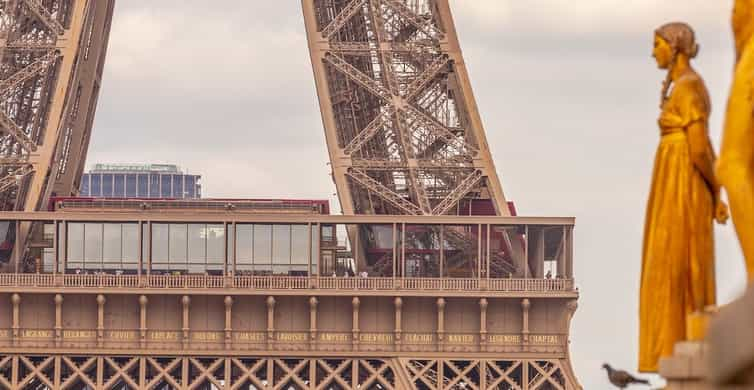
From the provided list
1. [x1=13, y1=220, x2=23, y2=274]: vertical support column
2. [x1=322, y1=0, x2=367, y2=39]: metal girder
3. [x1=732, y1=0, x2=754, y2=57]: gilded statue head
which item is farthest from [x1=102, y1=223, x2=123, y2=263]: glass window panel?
[x1=732, y1=0, x2=754, y2=57]: gilded statue head

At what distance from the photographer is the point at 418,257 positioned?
267 feet

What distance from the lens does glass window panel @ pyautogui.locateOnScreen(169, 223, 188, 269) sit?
8031cm

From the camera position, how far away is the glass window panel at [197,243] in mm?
80562

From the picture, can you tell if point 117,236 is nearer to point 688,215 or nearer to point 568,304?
point 568,304

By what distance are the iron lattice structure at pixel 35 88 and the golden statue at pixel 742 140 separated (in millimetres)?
65931

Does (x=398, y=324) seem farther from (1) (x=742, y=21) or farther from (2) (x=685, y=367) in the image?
(1) (x=742, y=21)

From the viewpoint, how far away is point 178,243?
8044 cm

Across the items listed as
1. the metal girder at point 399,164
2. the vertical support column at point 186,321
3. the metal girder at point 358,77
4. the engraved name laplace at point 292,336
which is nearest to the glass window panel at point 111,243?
the vertical support column at point 186,321

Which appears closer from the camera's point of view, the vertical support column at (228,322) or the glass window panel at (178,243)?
the vertical support column at (228,322)

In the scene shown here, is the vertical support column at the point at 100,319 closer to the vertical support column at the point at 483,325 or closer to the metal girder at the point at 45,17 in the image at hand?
the metal girder at the point at 45,17

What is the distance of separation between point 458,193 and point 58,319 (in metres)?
12.9

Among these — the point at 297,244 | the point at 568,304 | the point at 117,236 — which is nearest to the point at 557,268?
the point at 568,304

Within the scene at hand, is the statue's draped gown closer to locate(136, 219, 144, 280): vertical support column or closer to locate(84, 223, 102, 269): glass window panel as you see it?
locate(136, 219, 144, 280): vertical support column

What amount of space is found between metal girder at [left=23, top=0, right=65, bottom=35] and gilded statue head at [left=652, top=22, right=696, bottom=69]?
210 feet
